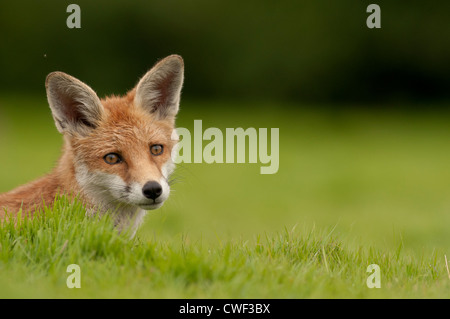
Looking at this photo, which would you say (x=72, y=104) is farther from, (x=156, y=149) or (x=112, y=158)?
(x=156, y=149)

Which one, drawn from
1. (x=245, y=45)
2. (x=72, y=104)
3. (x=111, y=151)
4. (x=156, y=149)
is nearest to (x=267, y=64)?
(x=245, y=45)

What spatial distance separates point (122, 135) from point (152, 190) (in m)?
0.68

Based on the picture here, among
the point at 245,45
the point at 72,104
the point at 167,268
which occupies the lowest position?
the point at 167,268

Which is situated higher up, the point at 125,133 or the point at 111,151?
the point at 125,133

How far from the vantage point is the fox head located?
5078mm

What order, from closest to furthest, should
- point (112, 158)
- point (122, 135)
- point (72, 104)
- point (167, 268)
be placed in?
point (167, 268) → point (112, 158) → point (122, 135) → point (72, 104)

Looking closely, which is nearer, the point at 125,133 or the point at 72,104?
the point at 125,133

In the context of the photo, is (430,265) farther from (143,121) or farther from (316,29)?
(316,29)

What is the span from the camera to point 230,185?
50.5ft

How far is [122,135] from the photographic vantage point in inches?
210

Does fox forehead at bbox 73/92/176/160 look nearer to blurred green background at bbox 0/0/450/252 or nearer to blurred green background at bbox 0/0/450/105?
blurred green background at bbox 0/0/450/252

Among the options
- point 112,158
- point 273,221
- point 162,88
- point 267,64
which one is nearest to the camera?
point 112,158

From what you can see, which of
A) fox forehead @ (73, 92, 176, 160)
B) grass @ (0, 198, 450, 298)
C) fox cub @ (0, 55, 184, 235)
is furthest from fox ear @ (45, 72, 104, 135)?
grass @ (0, 198, 450, 298)
